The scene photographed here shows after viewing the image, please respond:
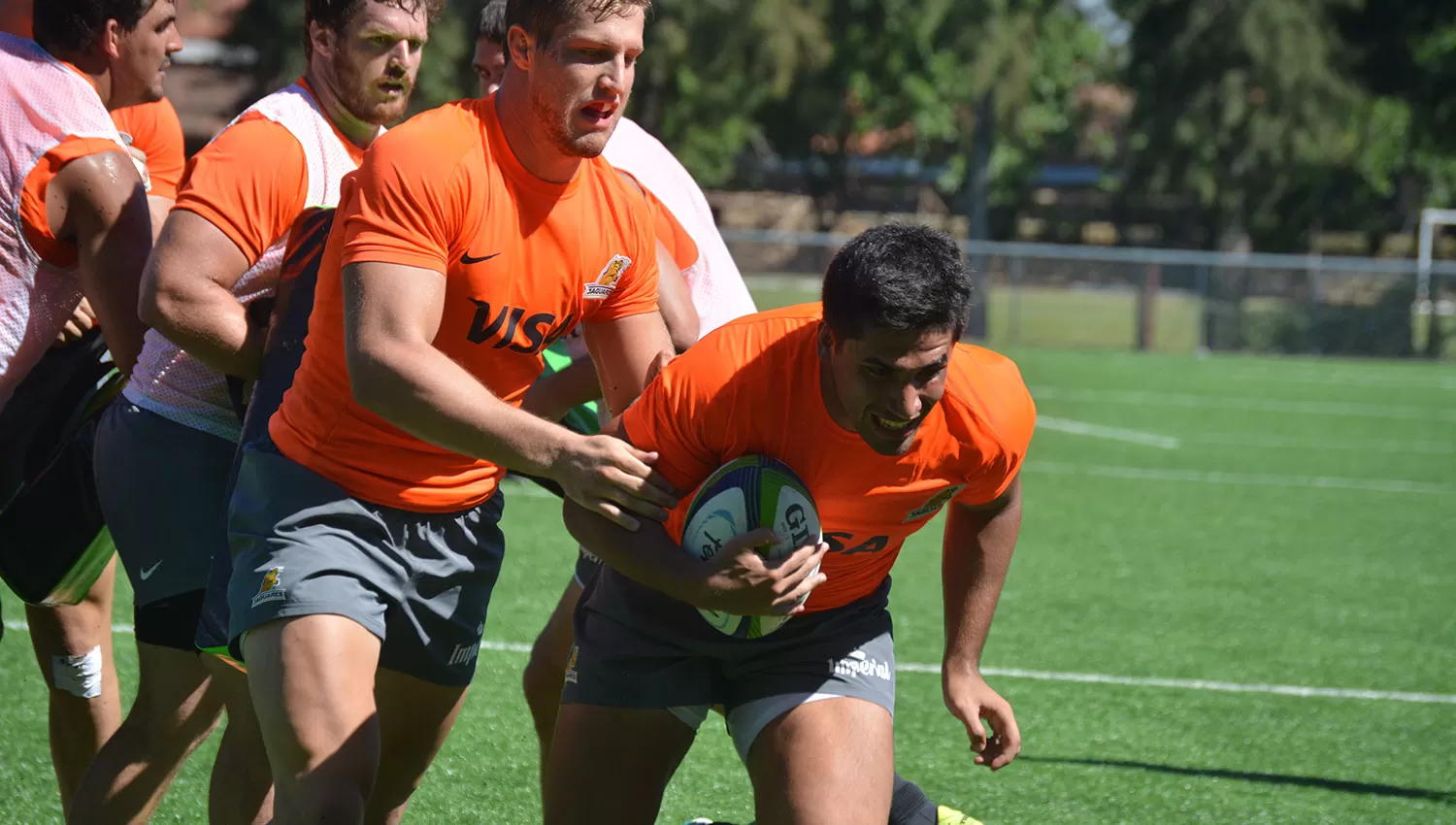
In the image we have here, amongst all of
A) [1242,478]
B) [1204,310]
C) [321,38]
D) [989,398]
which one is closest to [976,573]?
[989,398]

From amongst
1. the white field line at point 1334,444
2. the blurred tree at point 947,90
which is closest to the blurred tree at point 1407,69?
the blurred tree at point 947,90

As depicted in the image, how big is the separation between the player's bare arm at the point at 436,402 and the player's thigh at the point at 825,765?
790mm

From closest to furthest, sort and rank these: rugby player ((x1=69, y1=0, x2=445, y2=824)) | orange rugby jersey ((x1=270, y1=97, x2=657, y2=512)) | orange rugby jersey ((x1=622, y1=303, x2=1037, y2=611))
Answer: orange rugby jersey ((x1=270, y1=97, x2=657, y2=512)) < orange rugby jersey ((x1=622, y1=303, x2=1037, y2=611)) < rugby player ((x1=69, y1=0, x2=445, y2=824))

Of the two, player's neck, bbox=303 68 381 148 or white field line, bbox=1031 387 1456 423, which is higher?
player's neck, bbox=303 68 381 148

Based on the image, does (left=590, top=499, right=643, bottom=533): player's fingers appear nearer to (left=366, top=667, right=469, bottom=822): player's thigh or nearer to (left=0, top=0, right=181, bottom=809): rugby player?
(left=366, top=667, right=469, bottom=822): player's thigh

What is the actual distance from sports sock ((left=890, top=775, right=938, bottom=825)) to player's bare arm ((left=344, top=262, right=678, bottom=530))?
4.37 feet

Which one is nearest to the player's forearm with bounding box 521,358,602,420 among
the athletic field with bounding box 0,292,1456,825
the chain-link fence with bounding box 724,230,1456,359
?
the athletic field with bounding box 0,292,1456,825

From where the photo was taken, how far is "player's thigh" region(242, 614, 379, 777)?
317 centimetres

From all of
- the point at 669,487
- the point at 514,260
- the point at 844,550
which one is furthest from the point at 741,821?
the point at 514,260

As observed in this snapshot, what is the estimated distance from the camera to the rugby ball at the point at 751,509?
3.37 m

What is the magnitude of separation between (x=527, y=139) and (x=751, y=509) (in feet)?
3.09

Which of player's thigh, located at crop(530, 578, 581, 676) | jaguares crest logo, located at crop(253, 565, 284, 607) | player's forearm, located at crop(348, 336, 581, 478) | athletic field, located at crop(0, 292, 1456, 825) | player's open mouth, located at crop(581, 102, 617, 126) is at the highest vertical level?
player's open mouth, located at crop(581, 102, 617, 126)

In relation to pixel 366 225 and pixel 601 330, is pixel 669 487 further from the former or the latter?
pixel 366 225

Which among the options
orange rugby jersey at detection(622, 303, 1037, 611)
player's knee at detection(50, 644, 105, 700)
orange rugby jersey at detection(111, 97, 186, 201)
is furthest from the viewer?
→ orange rugby jersey at detection(111, 97, 186, 201)
